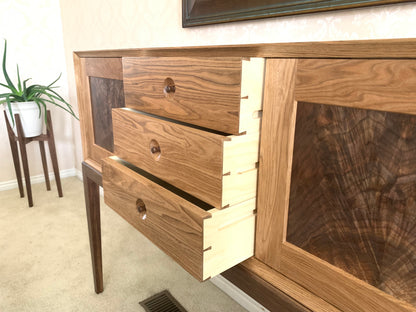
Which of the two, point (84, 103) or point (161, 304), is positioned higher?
point (84, 103)

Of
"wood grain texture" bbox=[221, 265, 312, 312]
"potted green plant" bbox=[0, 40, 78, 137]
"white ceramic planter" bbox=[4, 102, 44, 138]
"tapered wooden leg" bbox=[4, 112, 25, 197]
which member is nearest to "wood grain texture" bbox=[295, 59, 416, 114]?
"wood grain texture" bbox=[221, 265, 312, 312]

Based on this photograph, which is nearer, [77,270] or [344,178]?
[344,178]

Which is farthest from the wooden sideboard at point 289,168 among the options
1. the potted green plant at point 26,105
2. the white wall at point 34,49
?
the white wall at point 34,49

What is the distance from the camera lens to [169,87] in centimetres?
71

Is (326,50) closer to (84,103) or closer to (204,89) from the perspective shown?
(204,89)

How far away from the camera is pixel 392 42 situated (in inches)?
15.8

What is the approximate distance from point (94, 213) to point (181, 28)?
85cm

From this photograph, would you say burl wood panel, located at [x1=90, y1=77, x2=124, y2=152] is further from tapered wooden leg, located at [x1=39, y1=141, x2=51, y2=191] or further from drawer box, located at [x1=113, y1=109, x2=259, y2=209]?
tapered wooden leg, located at [x1=39, y1=141, x2=51, y2=191]

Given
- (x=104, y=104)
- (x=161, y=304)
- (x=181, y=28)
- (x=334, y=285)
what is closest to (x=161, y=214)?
(x=334, y=285)

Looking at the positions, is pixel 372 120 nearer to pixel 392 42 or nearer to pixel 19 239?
pixel 392 42

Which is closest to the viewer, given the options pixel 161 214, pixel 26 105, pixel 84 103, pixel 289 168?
pixel 289 168

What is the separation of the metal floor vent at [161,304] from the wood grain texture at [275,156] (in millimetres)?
767

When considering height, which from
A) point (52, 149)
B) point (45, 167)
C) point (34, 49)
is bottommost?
point (45, 167)

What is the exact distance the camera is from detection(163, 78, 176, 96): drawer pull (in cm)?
70
